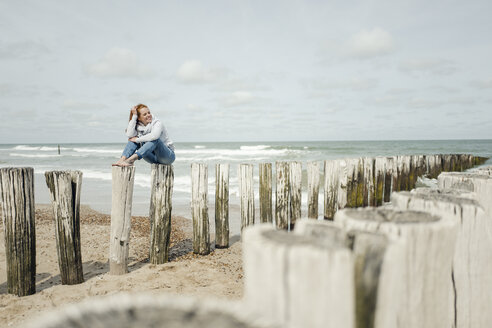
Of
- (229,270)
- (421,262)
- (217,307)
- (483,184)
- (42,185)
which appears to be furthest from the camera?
(42,185)

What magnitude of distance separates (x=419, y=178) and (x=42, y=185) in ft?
39.2

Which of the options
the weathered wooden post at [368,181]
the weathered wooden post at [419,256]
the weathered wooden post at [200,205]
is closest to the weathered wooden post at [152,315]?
the weathered wooden post at [419,256]

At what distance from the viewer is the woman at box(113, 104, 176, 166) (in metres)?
5.11

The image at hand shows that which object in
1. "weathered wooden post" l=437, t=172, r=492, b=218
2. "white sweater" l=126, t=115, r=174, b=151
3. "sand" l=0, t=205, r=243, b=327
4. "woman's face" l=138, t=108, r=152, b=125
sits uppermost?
"woman's face" l=138, t=108, r=152, b=125

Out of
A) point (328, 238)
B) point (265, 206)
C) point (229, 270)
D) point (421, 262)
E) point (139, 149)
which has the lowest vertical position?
point (229, 270)

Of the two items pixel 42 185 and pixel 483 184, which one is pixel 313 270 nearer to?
pixel 483 184

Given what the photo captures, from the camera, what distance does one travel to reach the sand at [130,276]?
3252 mm

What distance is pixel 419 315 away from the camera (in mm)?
1381

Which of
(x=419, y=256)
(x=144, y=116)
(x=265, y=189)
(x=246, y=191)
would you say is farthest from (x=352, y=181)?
(x=419, y=256)

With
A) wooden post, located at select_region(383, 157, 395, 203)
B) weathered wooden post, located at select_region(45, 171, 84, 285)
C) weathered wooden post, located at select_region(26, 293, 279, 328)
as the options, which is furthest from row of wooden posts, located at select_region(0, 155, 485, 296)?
weathered wooden post, located at select_region(26, 293, 279, 328)

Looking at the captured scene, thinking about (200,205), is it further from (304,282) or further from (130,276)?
(304,282)

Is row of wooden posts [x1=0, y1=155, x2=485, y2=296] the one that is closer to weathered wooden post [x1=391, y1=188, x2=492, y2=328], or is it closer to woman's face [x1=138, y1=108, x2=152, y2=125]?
woman's face [x1=138, y1=108, x2=152, y2=125]

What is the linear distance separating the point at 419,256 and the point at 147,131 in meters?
4.72

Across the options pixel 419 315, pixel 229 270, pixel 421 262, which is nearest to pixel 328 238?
pixel 421 262
